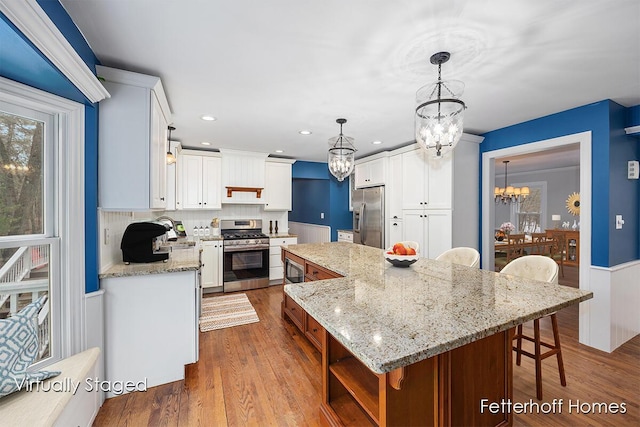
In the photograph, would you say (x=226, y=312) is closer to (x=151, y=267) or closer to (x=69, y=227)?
(x=151, y=267)

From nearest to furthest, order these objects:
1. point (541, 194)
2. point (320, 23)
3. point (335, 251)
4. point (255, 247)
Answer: point (320, 23) < point (335, 251) < point (255, 247) < point (541, 194)

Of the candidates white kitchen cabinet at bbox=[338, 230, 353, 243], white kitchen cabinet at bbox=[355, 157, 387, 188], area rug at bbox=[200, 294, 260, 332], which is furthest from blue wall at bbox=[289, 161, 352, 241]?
area rug at bbox=[200, 294, 260, 332]

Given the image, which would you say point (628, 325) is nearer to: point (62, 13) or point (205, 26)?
point (205, 26)

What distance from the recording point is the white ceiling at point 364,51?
1392mm

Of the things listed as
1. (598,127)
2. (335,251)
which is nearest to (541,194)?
(598,127)

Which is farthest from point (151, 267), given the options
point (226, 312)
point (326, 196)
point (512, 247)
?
point (512, 247)

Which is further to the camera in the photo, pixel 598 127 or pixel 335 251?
pixel 335 251

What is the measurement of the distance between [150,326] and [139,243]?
648mm

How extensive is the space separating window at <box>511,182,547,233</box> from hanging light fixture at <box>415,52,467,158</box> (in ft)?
26.4

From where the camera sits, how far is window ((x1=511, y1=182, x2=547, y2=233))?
25.5 feet

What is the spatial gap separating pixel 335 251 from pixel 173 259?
5.06 feet

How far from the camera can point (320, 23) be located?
150cm

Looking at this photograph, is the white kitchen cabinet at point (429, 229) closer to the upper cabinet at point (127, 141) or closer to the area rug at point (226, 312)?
the area rug at point (226, 312)

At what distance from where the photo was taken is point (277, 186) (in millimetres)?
5023
